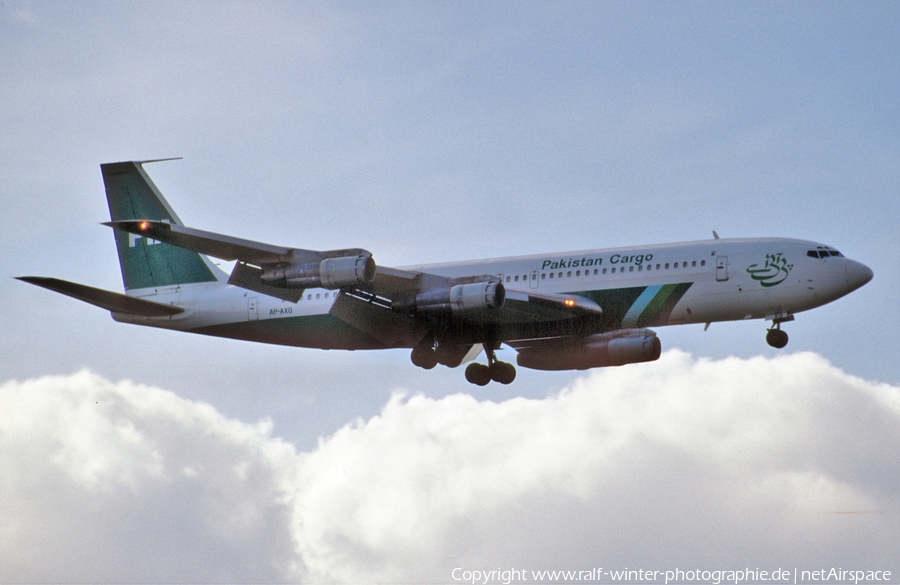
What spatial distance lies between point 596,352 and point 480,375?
18.7ft

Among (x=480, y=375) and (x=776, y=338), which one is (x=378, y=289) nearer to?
(x=480, y=375)

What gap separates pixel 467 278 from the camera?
47.5 metres

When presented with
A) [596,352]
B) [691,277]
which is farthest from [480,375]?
[691,277]

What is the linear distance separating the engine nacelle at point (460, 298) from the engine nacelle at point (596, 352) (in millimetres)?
7581

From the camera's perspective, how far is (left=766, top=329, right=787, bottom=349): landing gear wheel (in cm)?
4862

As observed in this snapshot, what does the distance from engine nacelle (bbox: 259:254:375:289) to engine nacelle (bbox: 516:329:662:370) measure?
13.4 meters

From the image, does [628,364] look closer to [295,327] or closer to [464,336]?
[464,336]

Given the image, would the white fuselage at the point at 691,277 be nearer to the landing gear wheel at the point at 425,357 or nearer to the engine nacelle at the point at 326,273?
the landing gear wheel at the point at 425,357

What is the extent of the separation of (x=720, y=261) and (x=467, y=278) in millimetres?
10299

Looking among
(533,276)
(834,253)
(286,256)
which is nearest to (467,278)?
(533,276)

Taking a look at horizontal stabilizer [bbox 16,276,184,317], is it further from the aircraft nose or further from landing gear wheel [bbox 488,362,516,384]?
the aircraft nose

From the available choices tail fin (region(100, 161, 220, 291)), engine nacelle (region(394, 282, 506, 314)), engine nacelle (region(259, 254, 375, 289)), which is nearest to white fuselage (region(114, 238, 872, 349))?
engine nacelle (region(394, 282, 506, 314))

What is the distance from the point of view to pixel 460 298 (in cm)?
4647

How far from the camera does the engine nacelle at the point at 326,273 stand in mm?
43625
